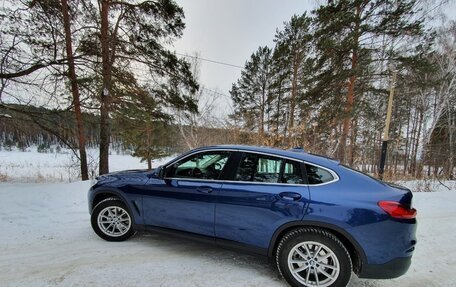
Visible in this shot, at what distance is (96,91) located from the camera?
740 cm

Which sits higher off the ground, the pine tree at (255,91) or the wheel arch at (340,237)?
the pine tree at (255,91)

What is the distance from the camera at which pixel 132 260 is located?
3031 millimetres

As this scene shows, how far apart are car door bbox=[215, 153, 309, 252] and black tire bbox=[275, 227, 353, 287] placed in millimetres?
175

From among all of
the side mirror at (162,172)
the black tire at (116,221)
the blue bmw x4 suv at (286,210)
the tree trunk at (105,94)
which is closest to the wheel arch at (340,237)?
the blue bmw x4 suv at (286,210)

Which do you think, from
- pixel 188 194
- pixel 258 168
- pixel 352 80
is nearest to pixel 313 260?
pixel 258 168

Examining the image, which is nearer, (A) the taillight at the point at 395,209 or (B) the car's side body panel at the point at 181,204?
(A) the taillight at the point at 395,209

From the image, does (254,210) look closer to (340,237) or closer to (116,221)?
(340,237)

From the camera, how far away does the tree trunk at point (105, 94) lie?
7.09m

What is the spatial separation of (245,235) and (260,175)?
68 cm

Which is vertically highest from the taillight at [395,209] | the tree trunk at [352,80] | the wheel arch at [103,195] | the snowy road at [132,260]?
the tree trunk at [352,80]

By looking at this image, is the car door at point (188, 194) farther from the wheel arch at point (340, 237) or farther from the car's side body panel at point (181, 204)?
the wheel arch at point (340, 237)

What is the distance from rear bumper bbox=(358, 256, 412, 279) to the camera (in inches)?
91.9

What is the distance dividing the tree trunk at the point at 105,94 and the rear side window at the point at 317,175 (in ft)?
21.1

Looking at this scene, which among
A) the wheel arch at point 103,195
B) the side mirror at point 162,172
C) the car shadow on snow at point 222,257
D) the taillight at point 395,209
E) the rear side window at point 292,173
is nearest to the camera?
the taillight at point 395,209
